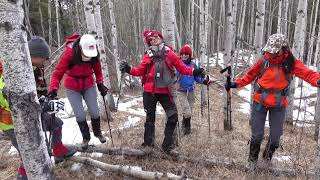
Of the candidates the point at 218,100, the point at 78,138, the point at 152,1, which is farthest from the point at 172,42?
the point at 152,1

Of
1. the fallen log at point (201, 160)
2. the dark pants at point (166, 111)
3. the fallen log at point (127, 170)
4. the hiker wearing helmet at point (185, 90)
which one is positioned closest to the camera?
the fallen log at point (127, 170)

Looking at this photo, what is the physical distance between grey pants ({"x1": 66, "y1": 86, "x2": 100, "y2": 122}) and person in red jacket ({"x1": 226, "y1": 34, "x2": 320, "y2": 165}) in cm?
232

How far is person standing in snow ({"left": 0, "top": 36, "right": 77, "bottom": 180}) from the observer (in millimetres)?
3609

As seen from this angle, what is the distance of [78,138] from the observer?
645 centimetres

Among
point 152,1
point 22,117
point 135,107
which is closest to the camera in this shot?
point 22,117

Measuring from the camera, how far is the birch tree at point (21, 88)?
2377 mm

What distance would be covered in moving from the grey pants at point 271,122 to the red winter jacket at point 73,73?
2.50 meters

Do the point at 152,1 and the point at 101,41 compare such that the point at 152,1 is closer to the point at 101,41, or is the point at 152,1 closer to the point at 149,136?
the point at 101,41

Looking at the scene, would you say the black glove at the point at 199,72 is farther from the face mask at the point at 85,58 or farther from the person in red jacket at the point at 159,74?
the face mask at the point at 85,58

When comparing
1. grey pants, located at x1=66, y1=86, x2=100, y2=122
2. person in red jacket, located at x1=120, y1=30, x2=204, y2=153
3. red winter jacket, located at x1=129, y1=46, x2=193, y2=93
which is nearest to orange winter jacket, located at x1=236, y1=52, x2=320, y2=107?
person in red jacket, located at x1=120, y1=30, x2=204, y2=153

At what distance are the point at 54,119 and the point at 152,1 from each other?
775 inches

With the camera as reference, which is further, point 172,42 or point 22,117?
point 172,42

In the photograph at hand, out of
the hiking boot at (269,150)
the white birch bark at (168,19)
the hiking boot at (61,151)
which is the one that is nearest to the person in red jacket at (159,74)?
the white birch bark at (168,19)

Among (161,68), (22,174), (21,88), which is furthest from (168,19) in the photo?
(21,88)
